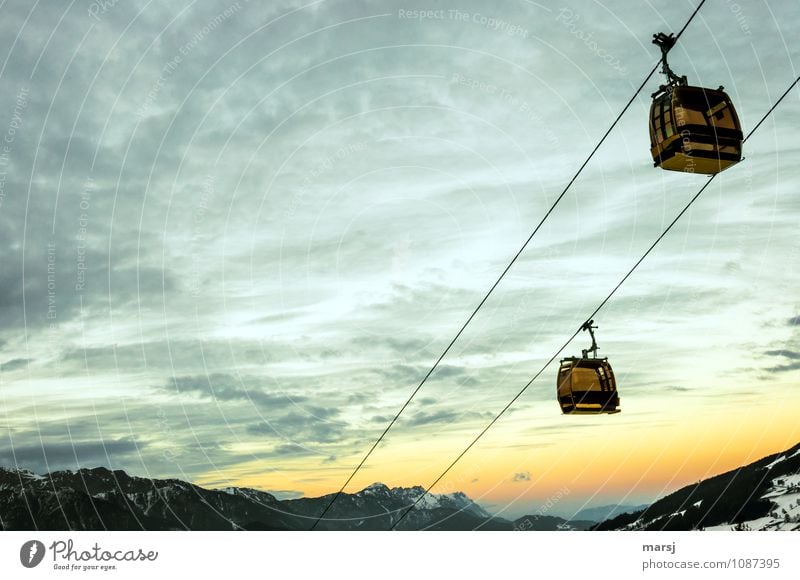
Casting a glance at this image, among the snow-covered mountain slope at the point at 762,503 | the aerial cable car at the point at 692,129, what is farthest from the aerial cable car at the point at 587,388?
the snow-covered mountain slope at the point at 762,503

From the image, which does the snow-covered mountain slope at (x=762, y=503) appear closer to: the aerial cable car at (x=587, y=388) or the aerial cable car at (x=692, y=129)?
the aerial cable car at (x=587, y=388)

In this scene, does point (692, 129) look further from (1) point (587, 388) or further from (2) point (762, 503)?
(2) point (762, 503)

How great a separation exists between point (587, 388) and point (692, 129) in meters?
10.3

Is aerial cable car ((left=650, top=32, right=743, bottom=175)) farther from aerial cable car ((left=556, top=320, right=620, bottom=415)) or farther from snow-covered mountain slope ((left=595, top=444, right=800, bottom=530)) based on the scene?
snow-covered mountain slope ((left=595, top=444, right=800, bottom=530))

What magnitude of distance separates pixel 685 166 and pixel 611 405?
1004 cm

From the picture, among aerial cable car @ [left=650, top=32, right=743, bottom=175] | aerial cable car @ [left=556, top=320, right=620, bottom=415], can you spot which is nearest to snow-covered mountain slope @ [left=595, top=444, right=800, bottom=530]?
aerial cable car @ [left=556, top=320, right=620, bottom=415]

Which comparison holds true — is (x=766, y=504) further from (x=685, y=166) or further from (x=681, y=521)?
(x=685, y=166)

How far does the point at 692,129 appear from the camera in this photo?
15914mm

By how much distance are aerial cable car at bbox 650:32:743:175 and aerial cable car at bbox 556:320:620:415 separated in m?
9.08

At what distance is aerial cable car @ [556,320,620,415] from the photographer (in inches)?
939

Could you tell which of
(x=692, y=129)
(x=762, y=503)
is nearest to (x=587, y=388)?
(x=692, y=129)

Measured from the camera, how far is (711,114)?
16.3 metres

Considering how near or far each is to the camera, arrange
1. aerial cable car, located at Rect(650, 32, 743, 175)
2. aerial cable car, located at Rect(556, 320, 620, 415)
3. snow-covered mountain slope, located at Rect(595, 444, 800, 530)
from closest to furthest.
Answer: aerial cable car, located at Rect(650, 32, 743, 175) → aerial cable car, located at Rect(556, 320, 620, 415) → snow-covered mountain slope, located at Rect(595, 444, 800, 530)
